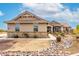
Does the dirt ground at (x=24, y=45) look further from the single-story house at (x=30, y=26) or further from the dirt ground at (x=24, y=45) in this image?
the single-story house at (x=30, y=26)

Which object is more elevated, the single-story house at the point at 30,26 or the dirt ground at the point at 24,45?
the single-story house at the point at 30,26

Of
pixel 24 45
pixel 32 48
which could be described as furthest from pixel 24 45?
pixel 32 48

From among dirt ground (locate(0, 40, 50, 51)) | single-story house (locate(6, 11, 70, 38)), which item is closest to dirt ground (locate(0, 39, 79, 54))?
dirt ground (locate(0, 40, 50, 51))

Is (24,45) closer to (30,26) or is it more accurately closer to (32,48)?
(32,48)

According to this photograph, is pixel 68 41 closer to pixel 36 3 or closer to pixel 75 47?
pixel 75 47

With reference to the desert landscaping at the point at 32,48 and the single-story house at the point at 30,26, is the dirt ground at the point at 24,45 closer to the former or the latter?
the desert landscaping at the point at 32,48

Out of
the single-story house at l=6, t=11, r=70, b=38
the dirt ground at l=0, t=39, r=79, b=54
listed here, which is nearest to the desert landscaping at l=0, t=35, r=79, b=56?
the dirt ground at l=0, t=39, r=79, b=54

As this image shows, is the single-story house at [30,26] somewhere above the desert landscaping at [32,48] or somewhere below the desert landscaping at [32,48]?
above

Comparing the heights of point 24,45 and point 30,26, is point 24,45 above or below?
below

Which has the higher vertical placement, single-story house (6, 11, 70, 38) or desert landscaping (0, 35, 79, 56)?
single-story house (6, 11, 70, 38)

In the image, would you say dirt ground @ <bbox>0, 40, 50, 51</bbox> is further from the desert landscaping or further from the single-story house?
the single-story house

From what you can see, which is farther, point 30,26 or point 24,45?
point 30,26

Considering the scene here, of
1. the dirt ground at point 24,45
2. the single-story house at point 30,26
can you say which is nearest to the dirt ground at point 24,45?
the dirt ground at point 24,45

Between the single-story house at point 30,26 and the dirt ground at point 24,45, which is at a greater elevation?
the single-story house at point 30,26
